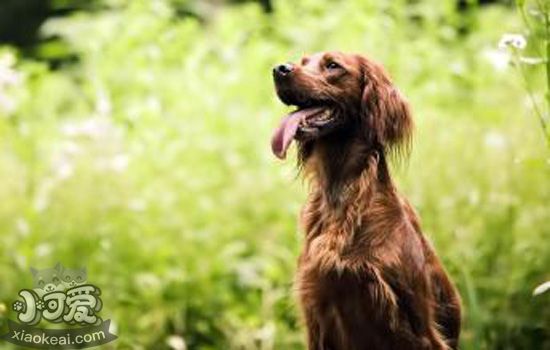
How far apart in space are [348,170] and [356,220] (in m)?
0.20

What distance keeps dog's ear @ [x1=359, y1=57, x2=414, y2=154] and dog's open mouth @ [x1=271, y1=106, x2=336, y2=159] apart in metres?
0.13

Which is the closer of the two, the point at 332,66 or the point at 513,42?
the point at 332,66

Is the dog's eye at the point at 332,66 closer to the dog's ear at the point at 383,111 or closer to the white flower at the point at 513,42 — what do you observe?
the dog's ear at the point at 383,111

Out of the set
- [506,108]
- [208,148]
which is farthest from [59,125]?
[506,108]

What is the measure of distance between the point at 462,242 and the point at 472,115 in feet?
5.97

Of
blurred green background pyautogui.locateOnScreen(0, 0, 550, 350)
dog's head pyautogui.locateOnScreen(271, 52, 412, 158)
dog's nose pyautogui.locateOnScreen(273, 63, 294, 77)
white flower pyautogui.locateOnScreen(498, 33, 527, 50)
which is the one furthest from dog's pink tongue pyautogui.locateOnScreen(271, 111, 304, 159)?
blurred green background pyautogui.locateOnScreen(0, 0, 550, 350)

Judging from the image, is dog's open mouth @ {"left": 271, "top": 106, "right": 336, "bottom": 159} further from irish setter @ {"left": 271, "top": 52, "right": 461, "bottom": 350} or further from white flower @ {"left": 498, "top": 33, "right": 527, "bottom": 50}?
white flower @ {"left": 498, "top": 33, "right": 527, "bottom": 50}

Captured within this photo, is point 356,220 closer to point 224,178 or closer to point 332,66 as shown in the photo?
point 332,66

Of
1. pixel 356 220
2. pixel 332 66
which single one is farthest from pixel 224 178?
pixel 356 220

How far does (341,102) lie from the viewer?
11.7ft

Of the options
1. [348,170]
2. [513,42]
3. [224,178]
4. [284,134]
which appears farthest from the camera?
[224,178]

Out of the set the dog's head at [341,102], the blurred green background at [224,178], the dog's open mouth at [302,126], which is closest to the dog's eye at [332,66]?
the dog's head at [341,102]

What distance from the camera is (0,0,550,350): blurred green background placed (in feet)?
18.3

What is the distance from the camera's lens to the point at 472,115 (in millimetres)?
7051
